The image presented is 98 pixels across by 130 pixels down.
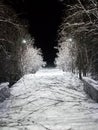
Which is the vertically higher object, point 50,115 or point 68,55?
point 68,55

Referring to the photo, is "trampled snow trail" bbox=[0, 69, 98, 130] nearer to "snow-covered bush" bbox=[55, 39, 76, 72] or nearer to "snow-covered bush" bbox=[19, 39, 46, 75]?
"snow-covered bush" bbox=[19, 39, 46, 75]

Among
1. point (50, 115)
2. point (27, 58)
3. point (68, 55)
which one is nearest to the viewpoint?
point (50, 115)

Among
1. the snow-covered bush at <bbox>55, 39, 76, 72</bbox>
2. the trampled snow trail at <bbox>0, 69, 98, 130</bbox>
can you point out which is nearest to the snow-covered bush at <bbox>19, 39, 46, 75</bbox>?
the snow-covered bush at <bbox>55, 39, 76, 72</bbox>

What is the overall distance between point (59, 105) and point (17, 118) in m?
3.06

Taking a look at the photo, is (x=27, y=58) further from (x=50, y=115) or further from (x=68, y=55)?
(x=50, y=115)

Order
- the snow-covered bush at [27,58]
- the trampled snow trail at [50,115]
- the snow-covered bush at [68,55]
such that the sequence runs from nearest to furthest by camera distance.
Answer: the trampled snow trail at [50,115] → the snow-covered bush at [68,55] → the snow-covered bush at [27,58]

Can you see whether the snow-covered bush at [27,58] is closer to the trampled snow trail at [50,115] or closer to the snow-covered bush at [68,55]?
the snow-covered bush at [68,55]

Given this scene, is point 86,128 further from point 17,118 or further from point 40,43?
point 40,43

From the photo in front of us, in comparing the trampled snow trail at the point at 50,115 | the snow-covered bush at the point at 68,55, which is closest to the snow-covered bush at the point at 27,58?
the snow-covered bush at the point at 68,55

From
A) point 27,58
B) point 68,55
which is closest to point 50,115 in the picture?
point 27,58

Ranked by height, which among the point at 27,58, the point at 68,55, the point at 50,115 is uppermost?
the point at 68,55

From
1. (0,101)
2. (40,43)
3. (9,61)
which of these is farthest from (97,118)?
(40,43)

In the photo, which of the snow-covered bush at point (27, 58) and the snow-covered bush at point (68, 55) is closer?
the snow-covered bush at point (68, 55)

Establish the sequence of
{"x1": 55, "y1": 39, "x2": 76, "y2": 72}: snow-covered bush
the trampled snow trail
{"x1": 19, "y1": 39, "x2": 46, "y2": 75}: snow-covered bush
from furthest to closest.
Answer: {"x1": 19, "y1": 39, "x2": 46, "y2": 75}: snow-covered bush → {"x1": 55, "y1": 39, "x2": 76, "y2": 72}: snow-covered bush → the trampled snow trail
